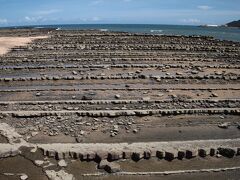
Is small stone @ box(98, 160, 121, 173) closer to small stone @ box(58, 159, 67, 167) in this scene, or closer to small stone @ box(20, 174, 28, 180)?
small stone @ box(58, 159, 67, 167)

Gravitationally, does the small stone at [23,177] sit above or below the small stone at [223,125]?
below

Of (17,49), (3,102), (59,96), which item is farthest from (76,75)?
(17,49)

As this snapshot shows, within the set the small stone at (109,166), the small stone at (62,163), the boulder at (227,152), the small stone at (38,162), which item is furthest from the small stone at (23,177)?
the boulder at (227,152)

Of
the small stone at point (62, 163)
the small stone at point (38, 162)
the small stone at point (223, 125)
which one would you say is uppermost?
the small stone at point (223, 125)

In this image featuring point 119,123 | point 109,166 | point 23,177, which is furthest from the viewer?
point 119,123

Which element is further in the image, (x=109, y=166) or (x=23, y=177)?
(x=109, y=166)

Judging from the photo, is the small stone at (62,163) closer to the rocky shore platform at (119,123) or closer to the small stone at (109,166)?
the rocky shore platform at (119,123)

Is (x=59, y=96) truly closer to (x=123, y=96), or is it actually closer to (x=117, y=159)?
(x=123, y=96)

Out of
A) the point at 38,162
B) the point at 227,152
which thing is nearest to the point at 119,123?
the point at 38,162

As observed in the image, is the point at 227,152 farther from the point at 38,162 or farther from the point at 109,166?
the point at 38,162
